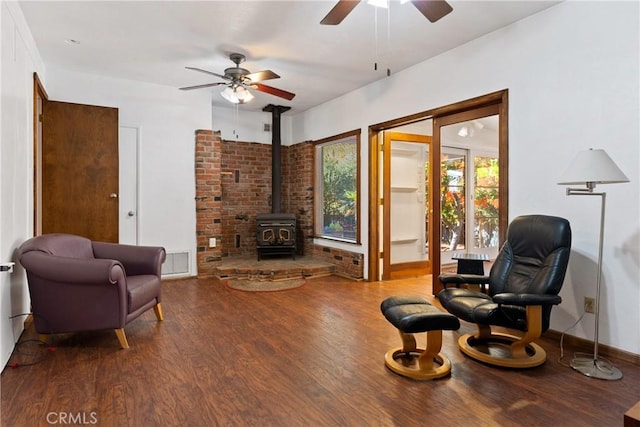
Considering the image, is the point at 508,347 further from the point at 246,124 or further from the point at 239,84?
the point at 246,124

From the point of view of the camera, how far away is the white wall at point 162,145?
493cm

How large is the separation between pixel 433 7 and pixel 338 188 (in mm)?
3798

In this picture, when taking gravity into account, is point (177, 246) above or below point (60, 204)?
below

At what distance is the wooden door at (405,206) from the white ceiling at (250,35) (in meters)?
1.23

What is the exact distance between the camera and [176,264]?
531 cm

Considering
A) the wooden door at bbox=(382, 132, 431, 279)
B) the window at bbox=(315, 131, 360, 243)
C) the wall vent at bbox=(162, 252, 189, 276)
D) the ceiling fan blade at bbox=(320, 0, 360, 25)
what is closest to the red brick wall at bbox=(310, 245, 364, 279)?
the window at bbox=(315, 131, 360, 243)

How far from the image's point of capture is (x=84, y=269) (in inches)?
104

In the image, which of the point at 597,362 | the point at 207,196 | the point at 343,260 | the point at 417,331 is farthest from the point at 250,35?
Result: the point at 597,362

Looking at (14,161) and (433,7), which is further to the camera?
(14,161)

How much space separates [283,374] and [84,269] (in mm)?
1596

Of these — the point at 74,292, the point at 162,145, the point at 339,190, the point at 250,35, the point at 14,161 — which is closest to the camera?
the point at 74,292

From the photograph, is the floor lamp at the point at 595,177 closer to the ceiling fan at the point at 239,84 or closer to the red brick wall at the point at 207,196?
the ceiling fan at the point at 239,84

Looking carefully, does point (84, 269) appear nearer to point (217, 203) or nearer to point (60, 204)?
point (60, 204)

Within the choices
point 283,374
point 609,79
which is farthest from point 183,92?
point 609,79
